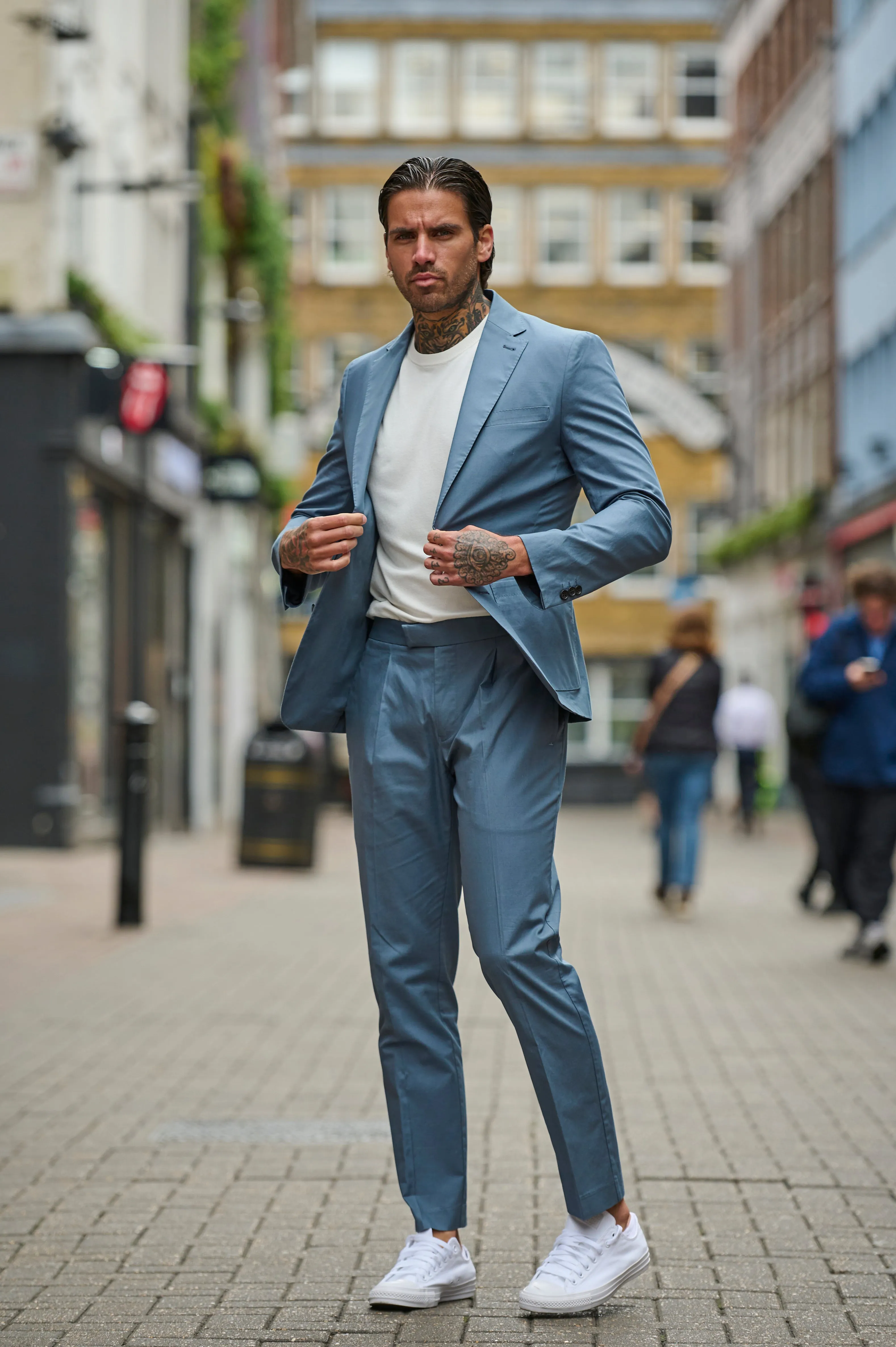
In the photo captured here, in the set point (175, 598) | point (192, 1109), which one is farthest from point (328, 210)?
point (192, 1109)

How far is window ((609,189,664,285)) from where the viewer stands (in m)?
51.8

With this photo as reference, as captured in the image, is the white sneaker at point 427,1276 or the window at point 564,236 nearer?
the white sneaker at point 427,1276

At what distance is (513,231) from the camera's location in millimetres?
52219

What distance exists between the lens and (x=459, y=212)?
3.88 m

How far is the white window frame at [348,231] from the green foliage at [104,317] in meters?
33.0

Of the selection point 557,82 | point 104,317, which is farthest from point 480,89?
point 104,317

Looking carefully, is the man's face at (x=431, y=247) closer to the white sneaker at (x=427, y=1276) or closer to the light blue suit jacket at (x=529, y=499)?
the light blue suit jacket at (x=529, y=499)

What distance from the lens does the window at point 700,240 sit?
51.4 meters

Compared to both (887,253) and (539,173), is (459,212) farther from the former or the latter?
(539,173)

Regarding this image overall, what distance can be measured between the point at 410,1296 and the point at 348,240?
49839mm

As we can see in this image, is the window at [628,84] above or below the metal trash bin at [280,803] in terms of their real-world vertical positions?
above

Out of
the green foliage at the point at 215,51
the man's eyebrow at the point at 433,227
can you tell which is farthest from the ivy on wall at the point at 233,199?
the man's eyebrow at the point at 433,227

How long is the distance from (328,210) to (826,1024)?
4656 centimetres

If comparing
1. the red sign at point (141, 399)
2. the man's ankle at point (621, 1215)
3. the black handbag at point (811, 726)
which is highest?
the red sign at point (141, 399)
